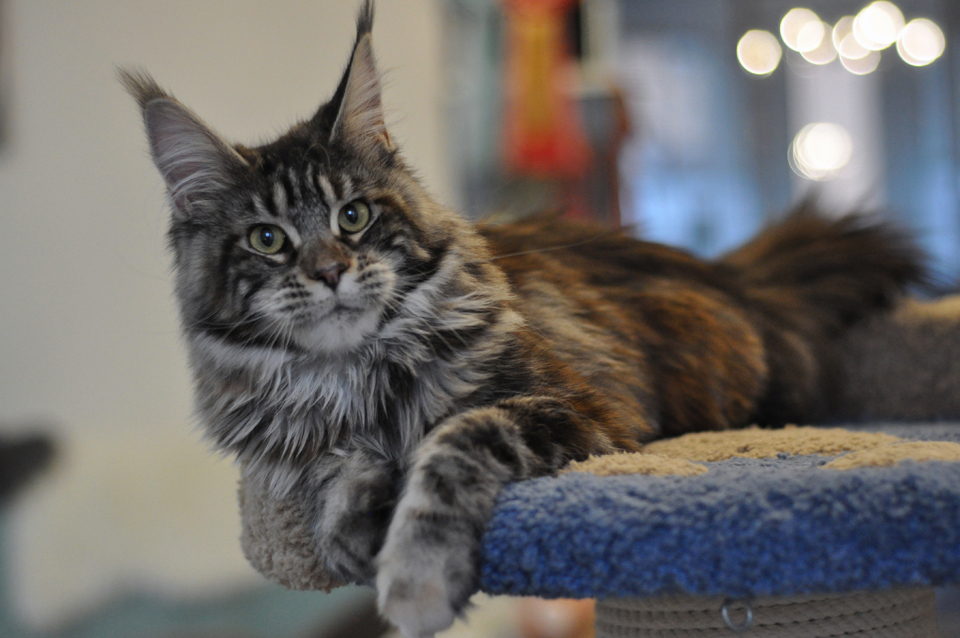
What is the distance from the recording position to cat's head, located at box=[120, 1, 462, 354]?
3.46ft

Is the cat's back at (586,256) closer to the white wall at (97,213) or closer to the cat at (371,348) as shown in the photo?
the cat at (371,348)

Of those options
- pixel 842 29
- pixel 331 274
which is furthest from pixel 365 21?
pixel 842 29

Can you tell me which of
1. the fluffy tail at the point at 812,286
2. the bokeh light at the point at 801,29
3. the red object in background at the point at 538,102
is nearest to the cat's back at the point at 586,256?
the fluffy tail at the point at 812,286

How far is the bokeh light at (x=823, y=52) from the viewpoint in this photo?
531 cm

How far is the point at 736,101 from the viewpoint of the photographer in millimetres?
5324

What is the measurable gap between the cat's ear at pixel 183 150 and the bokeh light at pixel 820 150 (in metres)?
4.98

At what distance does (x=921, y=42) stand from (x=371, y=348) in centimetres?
551

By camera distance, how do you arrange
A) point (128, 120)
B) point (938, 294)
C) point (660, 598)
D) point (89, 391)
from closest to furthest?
point (660, 598)
point (89, 391)
point (128, 120)
point (938, 294)

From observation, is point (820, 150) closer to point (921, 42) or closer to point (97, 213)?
point (921, 42)

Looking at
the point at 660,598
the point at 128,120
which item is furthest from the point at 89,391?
the point at 660,598

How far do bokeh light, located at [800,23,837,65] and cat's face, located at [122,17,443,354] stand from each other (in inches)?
197

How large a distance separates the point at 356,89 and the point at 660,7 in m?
4.67

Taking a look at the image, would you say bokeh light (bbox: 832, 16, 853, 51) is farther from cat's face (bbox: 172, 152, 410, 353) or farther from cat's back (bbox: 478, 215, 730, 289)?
cat's face (bbox: 172, 152, 410, 353)

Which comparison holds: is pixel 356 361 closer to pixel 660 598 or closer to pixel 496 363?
pixel 496 363
